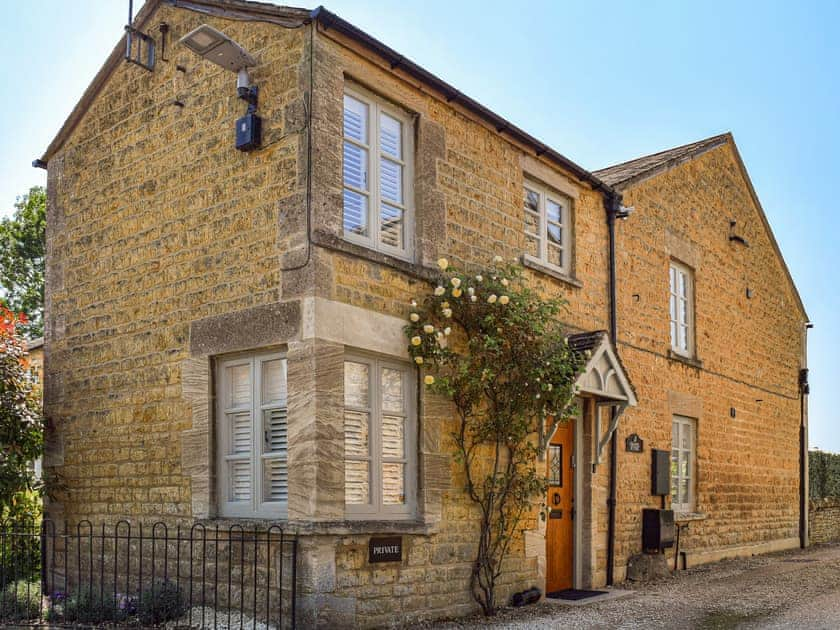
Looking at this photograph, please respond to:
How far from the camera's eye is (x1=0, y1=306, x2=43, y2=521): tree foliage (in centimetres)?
966

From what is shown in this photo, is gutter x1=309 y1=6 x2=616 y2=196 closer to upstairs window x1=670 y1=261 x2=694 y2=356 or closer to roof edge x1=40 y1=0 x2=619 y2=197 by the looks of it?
roof edge x1=40 y1=0 x2=619 y2=197

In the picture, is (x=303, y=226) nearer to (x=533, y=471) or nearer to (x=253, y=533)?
(x=253, y=533)

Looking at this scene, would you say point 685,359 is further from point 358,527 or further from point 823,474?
point 823,474

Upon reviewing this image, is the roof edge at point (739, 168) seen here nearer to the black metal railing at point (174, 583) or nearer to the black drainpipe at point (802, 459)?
the black drainpipe at point (802, 459)

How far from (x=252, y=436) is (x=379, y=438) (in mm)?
1124

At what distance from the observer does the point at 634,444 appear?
1218 cm

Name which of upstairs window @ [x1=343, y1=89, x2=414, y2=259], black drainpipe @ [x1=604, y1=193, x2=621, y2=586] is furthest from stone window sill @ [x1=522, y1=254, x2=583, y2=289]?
upstairs window @ [x1=343, y1=89, x2=414, y2=259]

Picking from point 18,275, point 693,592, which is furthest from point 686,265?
point 18,275

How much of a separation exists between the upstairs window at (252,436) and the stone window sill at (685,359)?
278 inches

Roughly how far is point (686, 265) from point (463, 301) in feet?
21.3

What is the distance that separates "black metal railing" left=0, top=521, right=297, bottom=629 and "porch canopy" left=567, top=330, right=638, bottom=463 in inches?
150

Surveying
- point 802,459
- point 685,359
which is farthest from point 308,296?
point 802,459

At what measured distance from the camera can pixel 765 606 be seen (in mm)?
9875

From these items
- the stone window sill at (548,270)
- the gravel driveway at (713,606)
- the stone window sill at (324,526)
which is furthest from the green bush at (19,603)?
the stone window sill at (548,270)
